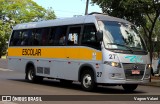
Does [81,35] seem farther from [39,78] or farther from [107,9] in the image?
[107,9]

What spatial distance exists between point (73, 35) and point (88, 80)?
7.33 feet

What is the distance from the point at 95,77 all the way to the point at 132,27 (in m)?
2.90

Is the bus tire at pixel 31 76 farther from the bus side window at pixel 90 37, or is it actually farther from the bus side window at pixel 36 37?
A: the bus side window at pixel 90 37

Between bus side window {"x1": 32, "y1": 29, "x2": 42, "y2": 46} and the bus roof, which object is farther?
bus side window {"x1": 32, "y1": 29, "x2": 42, "y2": 46}

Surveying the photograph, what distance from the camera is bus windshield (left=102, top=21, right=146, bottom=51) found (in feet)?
50.3

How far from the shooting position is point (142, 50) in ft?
52.5

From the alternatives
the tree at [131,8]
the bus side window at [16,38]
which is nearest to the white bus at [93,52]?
the bus side window at [16,38]

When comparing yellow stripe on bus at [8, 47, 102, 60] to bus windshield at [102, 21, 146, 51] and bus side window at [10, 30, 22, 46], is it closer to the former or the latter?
bus side window at [10, 30, 22, 46]

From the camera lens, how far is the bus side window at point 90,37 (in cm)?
1556

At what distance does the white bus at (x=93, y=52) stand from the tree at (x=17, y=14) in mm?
56810

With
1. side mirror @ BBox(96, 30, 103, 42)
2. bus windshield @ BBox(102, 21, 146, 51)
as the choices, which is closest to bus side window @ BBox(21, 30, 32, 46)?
bus windshield @ BBox(102, 21, 146, 51)

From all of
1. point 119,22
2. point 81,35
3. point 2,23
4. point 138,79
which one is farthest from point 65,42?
point 2,23

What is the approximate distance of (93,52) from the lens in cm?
1565

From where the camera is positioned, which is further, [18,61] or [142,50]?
[18,61]
